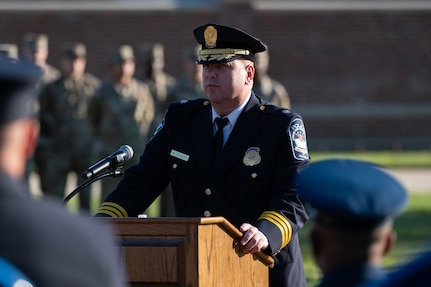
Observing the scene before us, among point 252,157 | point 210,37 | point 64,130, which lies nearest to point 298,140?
point 252,157

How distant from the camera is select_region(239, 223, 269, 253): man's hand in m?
5.13

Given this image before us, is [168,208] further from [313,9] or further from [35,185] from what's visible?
[313,9]

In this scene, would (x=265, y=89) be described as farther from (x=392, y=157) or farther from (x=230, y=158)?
(x=392, y=157)

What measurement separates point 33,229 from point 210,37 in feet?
10.9

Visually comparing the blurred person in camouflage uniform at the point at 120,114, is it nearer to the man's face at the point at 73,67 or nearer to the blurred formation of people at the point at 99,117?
the blurred formation of people at the point at 99,117

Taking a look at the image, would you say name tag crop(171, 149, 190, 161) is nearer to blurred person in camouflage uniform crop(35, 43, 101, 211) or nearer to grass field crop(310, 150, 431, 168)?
blurred person in camouflage uniform crop(35, 43, 101, 211)

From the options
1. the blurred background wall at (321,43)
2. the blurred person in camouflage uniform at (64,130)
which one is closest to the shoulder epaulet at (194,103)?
the blurred person in camouflage uniform at (64,130)

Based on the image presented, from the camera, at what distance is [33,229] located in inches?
103

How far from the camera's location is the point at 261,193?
559cm

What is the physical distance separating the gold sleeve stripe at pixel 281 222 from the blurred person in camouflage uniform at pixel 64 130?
340 inches

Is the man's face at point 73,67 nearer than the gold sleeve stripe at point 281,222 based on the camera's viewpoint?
No

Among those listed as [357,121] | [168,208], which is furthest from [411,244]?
[357,121]

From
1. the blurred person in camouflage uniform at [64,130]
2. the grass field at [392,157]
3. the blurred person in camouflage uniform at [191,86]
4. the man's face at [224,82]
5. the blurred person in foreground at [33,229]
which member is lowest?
the grass field at [392,157]

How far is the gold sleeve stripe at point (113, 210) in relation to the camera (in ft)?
18.5
